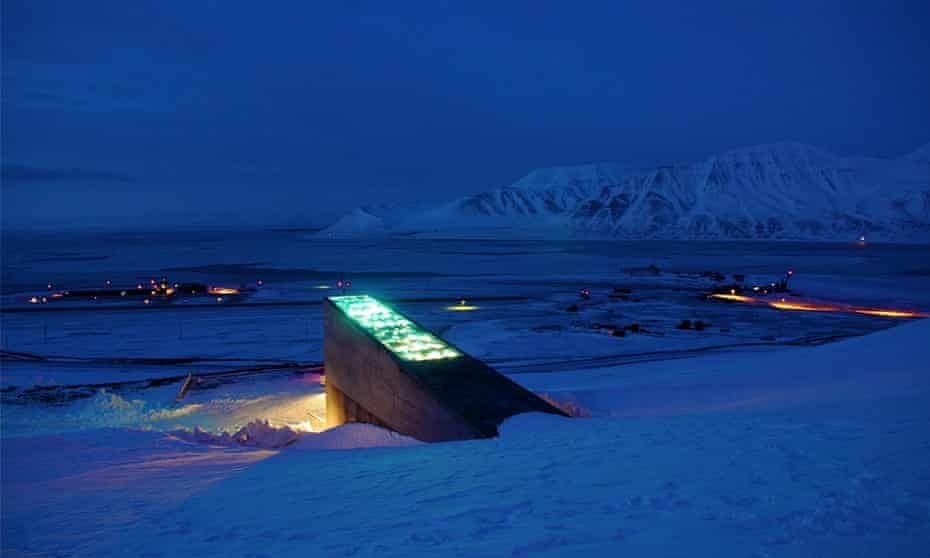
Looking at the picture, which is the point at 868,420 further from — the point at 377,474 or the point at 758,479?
the point at 377,474

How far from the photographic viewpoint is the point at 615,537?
3.76 m

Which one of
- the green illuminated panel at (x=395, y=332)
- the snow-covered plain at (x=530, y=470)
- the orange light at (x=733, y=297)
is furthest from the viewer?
the orange light at (x=733, y=297)

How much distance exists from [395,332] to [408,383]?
8.33ft

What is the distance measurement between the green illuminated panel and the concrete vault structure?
2 centimetres

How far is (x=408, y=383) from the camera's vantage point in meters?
9.62

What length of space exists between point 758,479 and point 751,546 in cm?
122

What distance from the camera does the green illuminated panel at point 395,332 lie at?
10.8 meters

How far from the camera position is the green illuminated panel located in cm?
1084

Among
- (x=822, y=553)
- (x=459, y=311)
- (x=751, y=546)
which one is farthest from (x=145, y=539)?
(x=459, y=311)

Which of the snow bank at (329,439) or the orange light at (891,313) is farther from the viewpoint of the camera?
the orange light at (891,313)

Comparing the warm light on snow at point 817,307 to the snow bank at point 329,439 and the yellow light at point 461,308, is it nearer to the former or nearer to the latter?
the yellow light at point 461,308

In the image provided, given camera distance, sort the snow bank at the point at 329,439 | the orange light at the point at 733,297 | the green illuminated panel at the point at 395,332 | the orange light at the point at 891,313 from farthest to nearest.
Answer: the orange light at the point at 733,297 < the orange light at the point at 891,313 < the green illuminated panel at the point at 395,332 < the snow bank at the point at 329,439

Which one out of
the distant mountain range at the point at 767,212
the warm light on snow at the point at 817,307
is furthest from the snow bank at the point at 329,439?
the distant mountain range at the point at 767,212

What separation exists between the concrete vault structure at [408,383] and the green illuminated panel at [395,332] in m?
0.02
